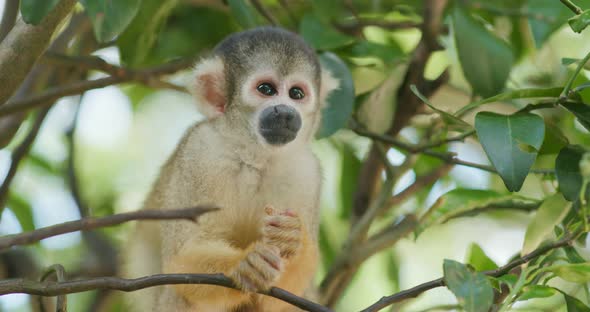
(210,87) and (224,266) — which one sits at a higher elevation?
(210,87)

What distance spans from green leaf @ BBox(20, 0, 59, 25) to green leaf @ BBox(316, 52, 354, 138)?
1187mm

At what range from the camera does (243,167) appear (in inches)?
120

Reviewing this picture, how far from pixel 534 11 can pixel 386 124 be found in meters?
0.77

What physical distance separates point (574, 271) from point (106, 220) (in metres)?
1.12

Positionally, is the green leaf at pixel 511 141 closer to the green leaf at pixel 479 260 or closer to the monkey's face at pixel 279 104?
the green leaf at pixel 479 260

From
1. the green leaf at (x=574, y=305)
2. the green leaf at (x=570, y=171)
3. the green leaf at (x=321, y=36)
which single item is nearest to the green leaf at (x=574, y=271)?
the green leaf at (x=574, y=305)

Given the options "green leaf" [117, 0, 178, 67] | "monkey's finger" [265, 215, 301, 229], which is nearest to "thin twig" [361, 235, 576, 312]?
"monkey's finger" [265, 215, 301, 229]

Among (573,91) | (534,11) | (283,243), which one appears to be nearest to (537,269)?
(573,91)

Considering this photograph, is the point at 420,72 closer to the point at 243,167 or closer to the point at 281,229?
the point at 243,167

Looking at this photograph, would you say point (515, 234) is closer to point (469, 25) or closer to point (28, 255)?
point (469, 25)

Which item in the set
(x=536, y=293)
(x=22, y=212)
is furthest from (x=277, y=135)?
(x=22, y=212)

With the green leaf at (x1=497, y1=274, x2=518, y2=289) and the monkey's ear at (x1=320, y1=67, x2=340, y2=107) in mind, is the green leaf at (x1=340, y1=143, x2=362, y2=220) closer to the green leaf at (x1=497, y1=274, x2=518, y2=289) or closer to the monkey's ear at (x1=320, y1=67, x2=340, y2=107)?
the monkey's ear at (x1=320, y1=67, x2=340, y2=107)

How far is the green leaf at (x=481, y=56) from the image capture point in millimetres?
2951

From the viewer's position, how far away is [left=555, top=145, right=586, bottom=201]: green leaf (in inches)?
86.7
